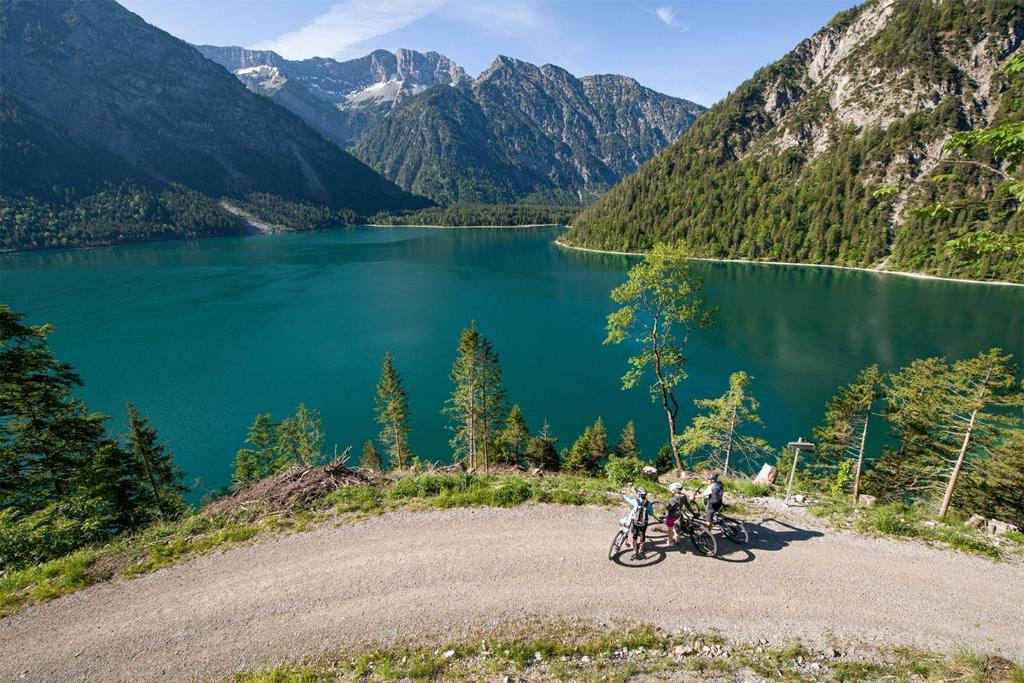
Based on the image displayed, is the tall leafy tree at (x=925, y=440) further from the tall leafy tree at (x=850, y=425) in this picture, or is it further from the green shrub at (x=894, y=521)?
the green shrub at (x=894, y=521)

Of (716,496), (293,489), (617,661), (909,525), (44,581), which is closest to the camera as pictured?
(617,661)

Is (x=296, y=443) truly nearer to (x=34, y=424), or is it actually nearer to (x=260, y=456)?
(x=260, y=456)

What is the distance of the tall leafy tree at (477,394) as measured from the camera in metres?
37.8

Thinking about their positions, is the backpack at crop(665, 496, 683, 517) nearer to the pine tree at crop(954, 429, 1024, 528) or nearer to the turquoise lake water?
the pine tree at crop(954, 429, 1024, 528)

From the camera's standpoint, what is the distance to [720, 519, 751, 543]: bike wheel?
42.3ft

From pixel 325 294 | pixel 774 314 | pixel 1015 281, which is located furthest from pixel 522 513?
pixel 1015 281

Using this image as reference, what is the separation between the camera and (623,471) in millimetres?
17641

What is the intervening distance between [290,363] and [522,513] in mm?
67478

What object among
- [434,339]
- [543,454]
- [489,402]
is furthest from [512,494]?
[434,339]

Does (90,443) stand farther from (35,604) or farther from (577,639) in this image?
(577,639)

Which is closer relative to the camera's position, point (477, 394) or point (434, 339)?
point (477, 394)

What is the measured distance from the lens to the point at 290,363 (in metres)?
72.9

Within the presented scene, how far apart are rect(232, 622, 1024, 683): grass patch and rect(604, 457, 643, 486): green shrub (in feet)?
23.1

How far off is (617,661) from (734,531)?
5.30 m
